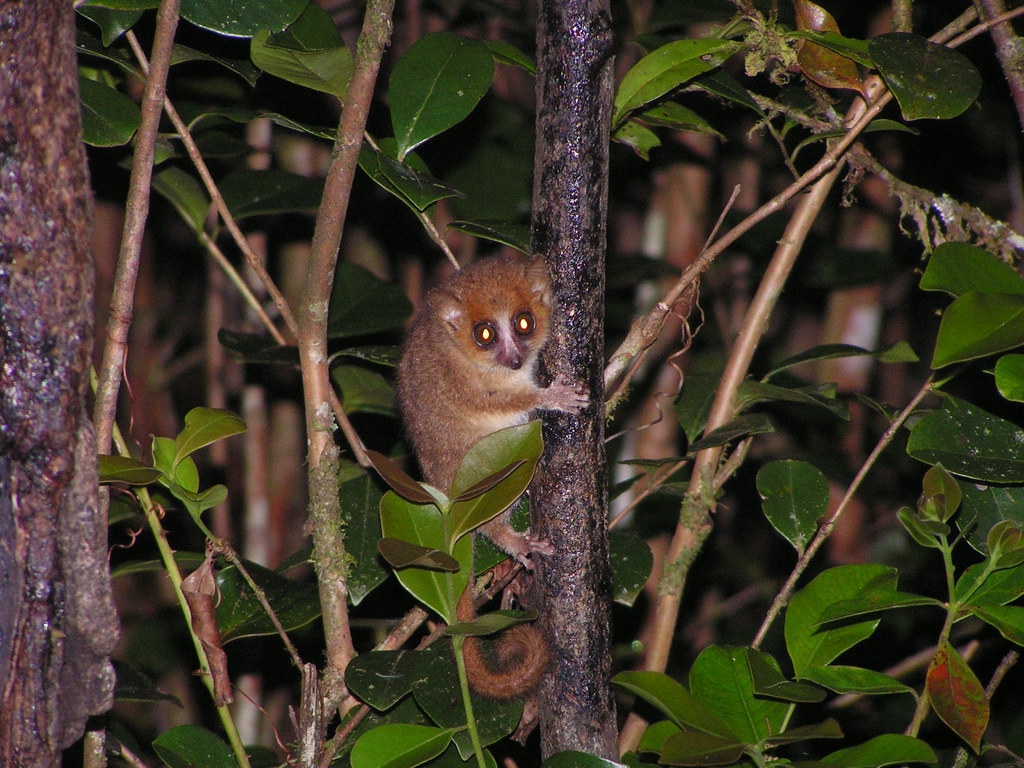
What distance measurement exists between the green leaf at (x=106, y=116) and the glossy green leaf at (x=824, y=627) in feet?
6.22

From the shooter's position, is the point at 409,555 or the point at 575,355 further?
the point at 575,355

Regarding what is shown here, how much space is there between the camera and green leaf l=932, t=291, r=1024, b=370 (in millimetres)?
2018

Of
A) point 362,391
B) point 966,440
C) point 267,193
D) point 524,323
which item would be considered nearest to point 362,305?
point 362,391

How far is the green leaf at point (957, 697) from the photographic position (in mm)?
1944

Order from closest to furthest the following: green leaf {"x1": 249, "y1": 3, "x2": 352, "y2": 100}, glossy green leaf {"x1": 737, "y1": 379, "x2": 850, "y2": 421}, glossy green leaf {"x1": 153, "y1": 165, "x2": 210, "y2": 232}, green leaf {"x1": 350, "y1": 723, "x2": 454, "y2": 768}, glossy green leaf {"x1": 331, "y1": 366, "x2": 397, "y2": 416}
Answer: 1. green leaf {"x1": 350, "y1": 723, "x2": 454, "y2": 768}
2. green leaf {"x1": 249, "y1": 3, "x2": 352, "y2": 100}
3. glossy green leaf {"x1": 737, "y1": 379, "x2": 850, "y2": 421}
4. glossy green leaf {"x1": 153, "y1": 165, "x2": 210, "y2": 232}
5. glossy green leaf {"x1": 331, "y1": 366, "x2": 397, "y2": 416}

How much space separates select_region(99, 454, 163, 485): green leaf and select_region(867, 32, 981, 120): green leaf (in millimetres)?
1762

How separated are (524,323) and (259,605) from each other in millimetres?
1508

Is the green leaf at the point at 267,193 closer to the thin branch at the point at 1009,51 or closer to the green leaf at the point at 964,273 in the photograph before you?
the green leaf at the point at 964,273

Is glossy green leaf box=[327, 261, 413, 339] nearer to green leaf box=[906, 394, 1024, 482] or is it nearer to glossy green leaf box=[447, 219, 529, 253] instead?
glossy green leaf box=[447, 219, 529, 253]

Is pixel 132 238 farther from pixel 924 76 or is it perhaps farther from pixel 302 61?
pixel 924 76

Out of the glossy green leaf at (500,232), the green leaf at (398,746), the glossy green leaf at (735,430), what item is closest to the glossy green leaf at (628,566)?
the glossy green leaf at (735,430)

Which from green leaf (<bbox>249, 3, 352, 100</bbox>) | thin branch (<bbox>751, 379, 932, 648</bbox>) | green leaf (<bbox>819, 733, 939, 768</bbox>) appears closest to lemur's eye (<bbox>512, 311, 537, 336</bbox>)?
green leaf (<bbox>249, 3, 352, 100</bbox>)

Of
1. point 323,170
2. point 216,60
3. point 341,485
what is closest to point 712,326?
point 323,170

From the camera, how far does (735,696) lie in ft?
6.84
